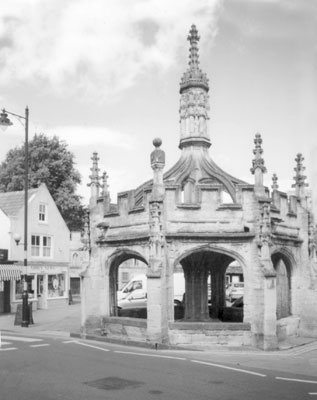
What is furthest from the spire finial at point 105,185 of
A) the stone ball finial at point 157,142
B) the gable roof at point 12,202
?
the gable roof at point 12,202

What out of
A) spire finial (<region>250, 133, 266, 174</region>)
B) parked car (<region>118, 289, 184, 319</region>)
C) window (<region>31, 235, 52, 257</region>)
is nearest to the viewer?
spire finial (<region>250, 133, 266, 174</region>)

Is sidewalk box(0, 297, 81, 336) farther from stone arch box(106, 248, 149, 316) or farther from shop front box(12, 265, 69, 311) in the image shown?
shop front box(12, 265, 69, 311)

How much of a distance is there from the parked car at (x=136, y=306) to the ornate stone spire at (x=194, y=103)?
7.07 m

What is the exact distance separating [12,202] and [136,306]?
1203 cm

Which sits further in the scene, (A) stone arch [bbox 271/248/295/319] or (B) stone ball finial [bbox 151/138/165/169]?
(A) stone arch [bbox 271/248/295/319]

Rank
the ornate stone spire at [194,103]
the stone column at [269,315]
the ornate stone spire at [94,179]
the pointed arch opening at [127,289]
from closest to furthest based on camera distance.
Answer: the stone column at [269,315], the pointed arch opening at [127,289], the ornate stone spire at [194,103], the ornate stone spire at [94,179]

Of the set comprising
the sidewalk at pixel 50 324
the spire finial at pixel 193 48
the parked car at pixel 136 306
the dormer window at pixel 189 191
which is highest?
the spire finial at pixel 193 48

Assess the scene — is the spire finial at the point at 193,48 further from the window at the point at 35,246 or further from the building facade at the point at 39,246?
the window at the point at 35,246

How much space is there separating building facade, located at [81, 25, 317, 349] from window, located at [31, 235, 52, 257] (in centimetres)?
1670

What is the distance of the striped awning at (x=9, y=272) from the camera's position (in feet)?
102

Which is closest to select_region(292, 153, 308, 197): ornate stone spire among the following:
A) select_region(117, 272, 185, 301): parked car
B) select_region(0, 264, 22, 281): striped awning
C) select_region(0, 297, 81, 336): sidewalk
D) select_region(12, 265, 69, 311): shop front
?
select_region(0, 297, 81, 336): sidewalk

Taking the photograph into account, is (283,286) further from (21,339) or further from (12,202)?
(12,202)

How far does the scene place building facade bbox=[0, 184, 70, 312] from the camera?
34.2 m

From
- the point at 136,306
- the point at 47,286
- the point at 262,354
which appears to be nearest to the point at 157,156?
the point at 262,354
